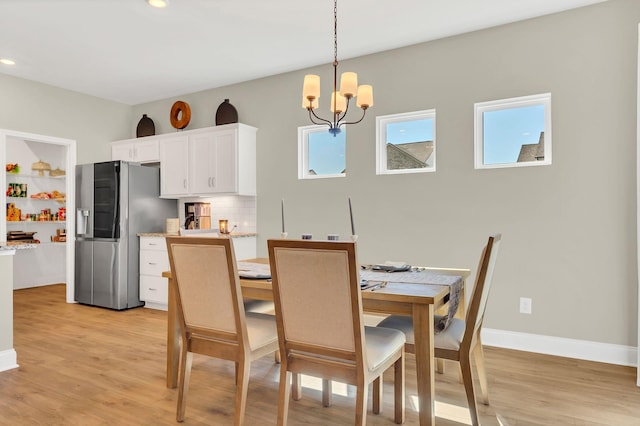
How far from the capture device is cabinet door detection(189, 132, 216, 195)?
489cm

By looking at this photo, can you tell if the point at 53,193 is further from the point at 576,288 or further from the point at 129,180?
the point at 576,288

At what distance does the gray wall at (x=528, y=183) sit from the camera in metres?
3.17

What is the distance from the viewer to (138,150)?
554 cm

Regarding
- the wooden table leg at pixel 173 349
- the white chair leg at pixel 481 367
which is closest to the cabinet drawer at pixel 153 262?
the wooden table leg at pixel 173 349

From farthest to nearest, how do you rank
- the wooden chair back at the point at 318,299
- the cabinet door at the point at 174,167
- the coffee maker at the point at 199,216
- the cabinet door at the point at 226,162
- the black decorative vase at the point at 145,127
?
the black decorative vase at the point at 145,127
the coffee maker at the point at 199,216
the cabinet door at the point at 174,167
the cabinet door at the point at 226,162
the wooden chair back at the point at 318,299

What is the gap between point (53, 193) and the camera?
22.5ft

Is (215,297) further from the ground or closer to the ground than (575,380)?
further from the ground

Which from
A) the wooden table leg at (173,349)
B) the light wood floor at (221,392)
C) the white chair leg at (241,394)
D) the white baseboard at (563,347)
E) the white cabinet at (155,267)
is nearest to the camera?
the white chair leg at (241,394)

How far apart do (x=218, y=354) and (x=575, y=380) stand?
236 cm

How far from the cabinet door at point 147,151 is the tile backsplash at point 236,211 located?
2.79 feet

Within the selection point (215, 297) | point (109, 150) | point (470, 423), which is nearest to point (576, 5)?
point (470, 423)

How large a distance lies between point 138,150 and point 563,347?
525 cm

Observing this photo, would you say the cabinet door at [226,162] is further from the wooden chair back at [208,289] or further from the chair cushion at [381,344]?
the chair cushion at [381,344]

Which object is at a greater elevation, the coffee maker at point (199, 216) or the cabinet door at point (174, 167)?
the cabinet door at point (174, 167)
